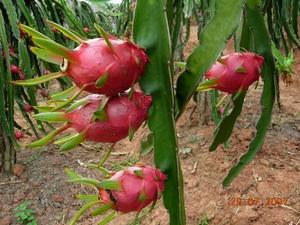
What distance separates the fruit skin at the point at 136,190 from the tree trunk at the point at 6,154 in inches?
66.4

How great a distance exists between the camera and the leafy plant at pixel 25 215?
1.98 meters

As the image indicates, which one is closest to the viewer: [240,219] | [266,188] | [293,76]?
[240,219]

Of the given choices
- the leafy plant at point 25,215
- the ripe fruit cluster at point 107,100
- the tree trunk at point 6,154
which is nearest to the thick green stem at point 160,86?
the ripe fruit cluster at point 107,100

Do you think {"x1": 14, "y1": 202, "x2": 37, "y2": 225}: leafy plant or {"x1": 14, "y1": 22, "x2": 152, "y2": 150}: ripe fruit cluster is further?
{"x1": 14, "y1": 202, "x2": 37, "y2": 225}: leafy plant

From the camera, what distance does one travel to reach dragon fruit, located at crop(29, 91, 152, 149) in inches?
19.3

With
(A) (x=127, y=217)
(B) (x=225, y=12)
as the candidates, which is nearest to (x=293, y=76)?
(A) (x=127, y=217)

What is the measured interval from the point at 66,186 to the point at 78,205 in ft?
0.58

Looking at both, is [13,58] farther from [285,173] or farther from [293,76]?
[293,76]

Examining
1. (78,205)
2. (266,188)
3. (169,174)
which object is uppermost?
(169,174)

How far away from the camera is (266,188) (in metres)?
1.85
